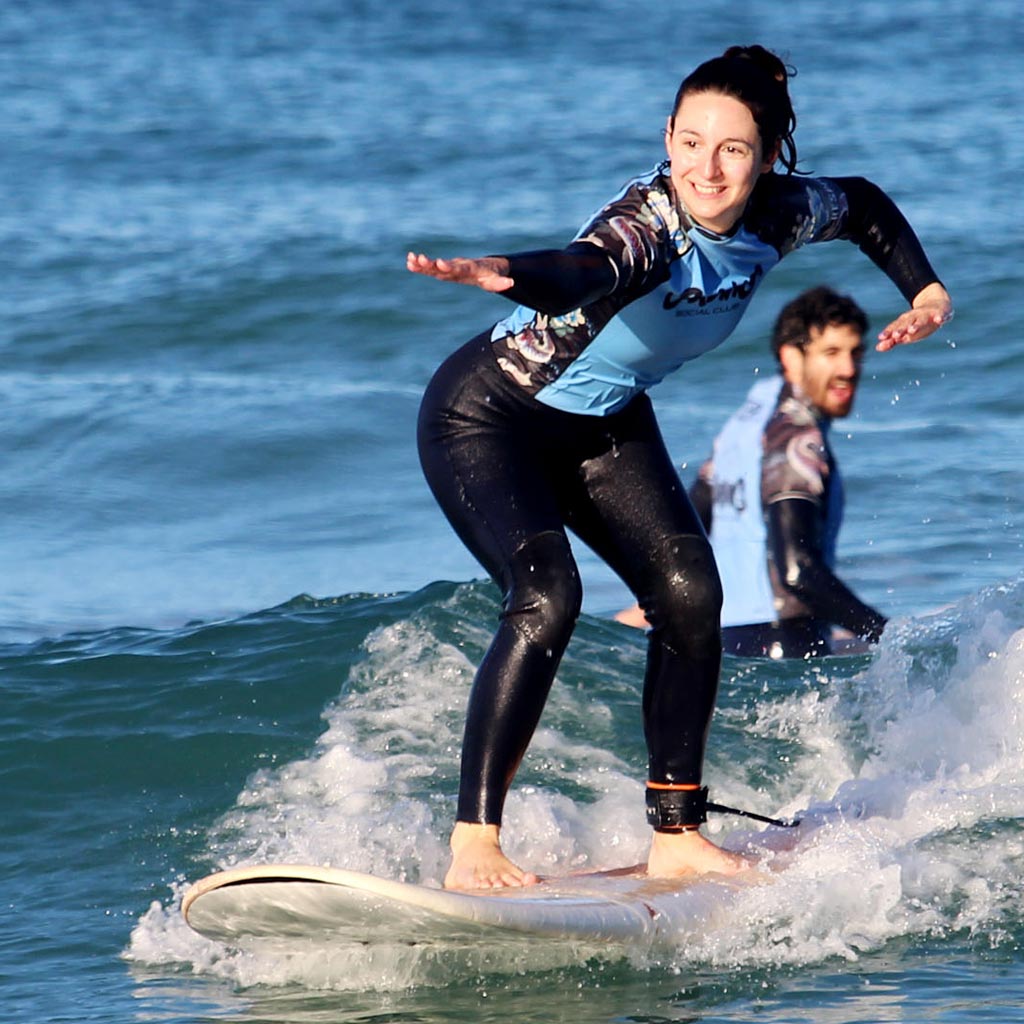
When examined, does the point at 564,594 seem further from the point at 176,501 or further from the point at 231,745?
the point at 176,501

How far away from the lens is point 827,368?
742cm

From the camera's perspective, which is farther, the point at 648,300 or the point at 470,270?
the point at 648,300

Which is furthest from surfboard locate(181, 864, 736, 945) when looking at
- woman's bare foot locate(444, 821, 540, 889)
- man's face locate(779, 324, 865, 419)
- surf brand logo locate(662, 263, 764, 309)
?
man's face locate(779, 324, 865, 419)

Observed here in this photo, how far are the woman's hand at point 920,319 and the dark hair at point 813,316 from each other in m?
2.54

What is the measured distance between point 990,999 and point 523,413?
1.67 metres

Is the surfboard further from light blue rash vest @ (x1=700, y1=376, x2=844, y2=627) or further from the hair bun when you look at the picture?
light blue rash vest @ (x1=700, y1=376, x2=844, y2=627)

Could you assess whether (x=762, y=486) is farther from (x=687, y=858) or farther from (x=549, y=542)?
(x=549, y=542)

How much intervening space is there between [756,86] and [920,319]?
696mm

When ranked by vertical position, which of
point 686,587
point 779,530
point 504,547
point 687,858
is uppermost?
point 504,547

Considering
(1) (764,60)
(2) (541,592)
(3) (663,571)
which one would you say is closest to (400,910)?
(2) (541,592)

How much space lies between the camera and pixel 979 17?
2655 centimetres

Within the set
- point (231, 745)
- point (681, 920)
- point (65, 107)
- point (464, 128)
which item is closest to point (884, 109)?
point (464, 128)

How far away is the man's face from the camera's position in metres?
7.42

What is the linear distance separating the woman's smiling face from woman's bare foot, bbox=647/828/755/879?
147cm
